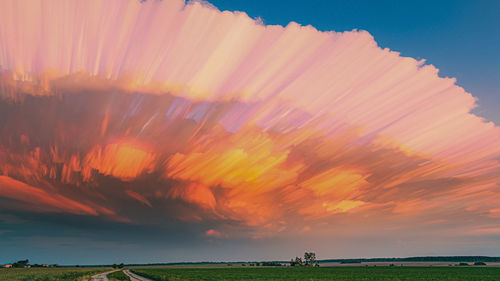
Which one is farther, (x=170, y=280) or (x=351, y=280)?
(x=351, y=280)

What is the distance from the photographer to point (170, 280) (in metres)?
68.8

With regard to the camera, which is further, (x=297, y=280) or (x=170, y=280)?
(x=297, y=280)

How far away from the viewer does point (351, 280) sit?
79375 millimetres

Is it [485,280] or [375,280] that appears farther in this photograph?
[375,280]

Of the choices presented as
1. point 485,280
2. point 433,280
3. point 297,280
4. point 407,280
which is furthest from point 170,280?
point 485,280

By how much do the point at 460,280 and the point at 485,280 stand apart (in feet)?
16.3

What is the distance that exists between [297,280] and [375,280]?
18.4 meters

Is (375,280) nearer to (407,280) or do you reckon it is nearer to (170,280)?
(407,280)

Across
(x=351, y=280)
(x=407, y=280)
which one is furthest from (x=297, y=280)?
(x=407, y=280)

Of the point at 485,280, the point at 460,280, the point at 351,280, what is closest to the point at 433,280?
the point at 460,280

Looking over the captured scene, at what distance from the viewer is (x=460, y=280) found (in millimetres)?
75750

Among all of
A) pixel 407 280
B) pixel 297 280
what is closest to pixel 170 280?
pixel 297 280

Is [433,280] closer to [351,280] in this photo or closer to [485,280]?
[485,280]

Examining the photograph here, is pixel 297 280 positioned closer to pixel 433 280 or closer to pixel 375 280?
pixel 375 280
